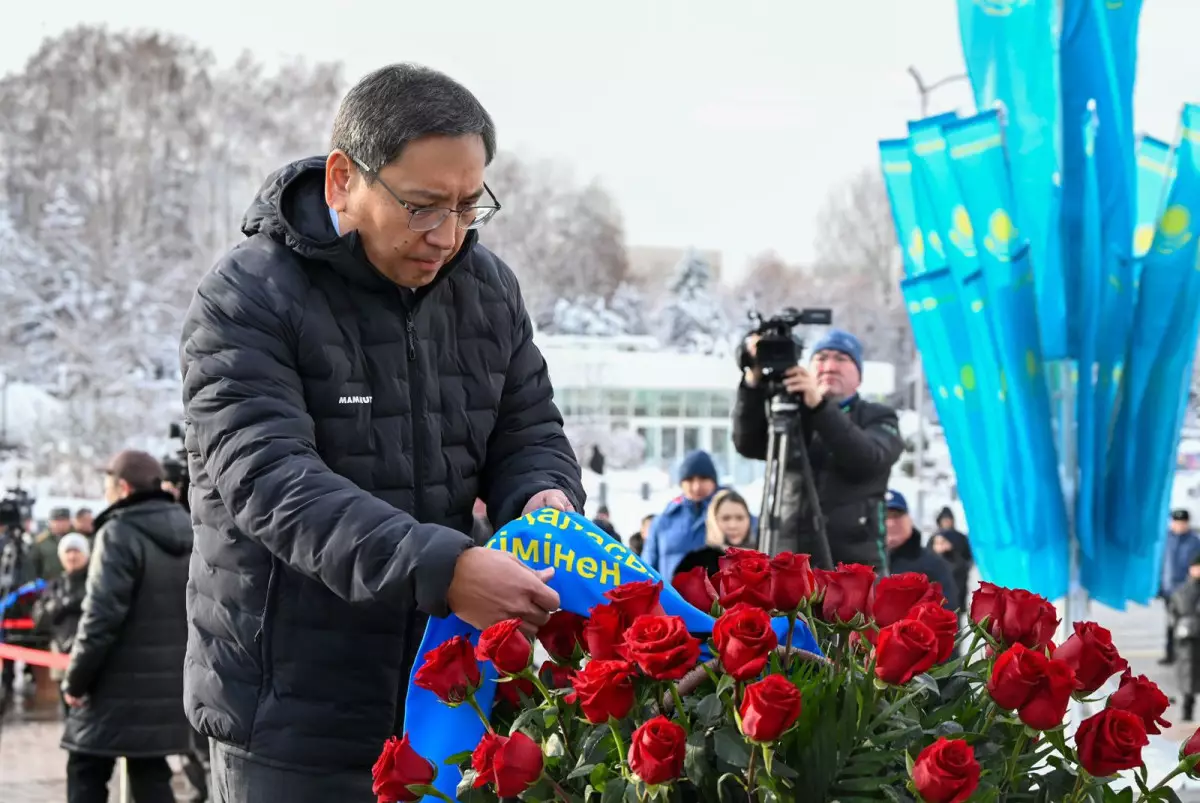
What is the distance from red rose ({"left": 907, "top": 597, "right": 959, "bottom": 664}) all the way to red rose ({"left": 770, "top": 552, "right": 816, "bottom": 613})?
0.14m

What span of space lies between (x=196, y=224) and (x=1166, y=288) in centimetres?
2881

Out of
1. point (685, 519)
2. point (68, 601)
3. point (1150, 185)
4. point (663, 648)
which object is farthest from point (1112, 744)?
point (68, 601)

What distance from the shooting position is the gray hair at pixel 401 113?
2.26m

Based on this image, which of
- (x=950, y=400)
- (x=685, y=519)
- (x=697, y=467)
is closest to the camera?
(x=950, y=400)

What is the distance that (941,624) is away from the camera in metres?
1.79

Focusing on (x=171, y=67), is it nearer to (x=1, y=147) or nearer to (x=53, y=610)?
(x=1, y=147)

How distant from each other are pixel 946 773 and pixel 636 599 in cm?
42

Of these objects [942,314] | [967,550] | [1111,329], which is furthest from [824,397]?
[967,550]

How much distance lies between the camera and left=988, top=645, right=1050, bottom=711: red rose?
1.71m

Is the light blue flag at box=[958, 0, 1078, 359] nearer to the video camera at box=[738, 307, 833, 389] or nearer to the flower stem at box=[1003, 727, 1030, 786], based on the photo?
the video camera at box=[738, 307, 833, 389]

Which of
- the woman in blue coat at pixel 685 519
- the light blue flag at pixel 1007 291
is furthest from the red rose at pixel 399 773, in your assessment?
the woman in blue coat at pixel 685 519

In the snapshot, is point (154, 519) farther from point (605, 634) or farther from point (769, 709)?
point (769, 709)

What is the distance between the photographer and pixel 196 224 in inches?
1297

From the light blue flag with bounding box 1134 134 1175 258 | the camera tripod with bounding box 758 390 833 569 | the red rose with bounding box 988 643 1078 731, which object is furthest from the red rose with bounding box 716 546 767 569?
the light blue flag with bounding box 1134 134 1175 258
